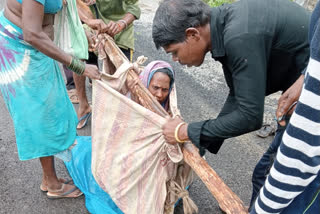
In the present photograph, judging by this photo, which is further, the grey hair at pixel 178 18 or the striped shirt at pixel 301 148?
the grey hair at pixel 178 18

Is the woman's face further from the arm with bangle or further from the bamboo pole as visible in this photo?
the arm with bangle

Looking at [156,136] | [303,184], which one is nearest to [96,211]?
[156,136]

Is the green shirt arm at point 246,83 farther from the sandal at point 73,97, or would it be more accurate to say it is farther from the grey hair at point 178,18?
the sandal at point 73,97

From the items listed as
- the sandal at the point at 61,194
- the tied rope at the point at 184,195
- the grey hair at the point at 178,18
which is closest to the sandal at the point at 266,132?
the tied rope at the point at 184,195

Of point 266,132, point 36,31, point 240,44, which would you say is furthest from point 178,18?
point 266,132

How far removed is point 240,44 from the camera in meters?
1.16

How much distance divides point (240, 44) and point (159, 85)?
3.97 feet

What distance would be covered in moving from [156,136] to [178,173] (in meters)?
0.33

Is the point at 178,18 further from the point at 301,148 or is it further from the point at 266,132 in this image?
the point at 266,132

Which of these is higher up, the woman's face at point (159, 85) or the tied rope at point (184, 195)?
the woman's face at point (159, 85)

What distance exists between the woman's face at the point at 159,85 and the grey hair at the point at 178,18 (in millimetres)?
1009

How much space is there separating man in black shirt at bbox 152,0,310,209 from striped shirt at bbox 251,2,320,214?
1.24 feet

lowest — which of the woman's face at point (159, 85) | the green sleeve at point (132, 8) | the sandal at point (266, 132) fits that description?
the sandal at point (266, 132)

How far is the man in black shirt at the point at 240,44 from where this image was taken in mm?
1172
